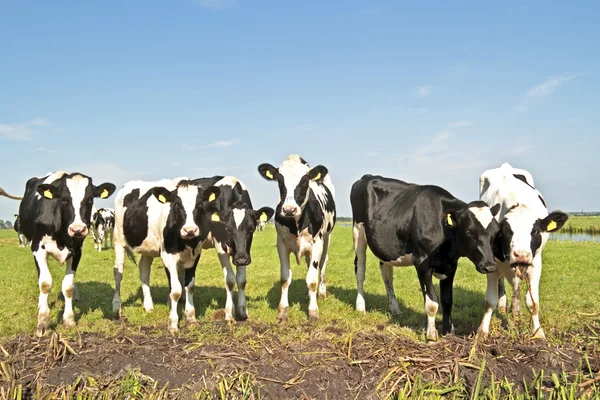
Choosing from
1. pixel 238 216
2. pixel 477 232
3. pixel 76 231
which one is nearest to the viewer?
pixel 477 232

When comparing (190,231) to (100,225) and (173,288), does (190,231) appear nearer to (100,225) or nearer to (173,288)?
(173,288)

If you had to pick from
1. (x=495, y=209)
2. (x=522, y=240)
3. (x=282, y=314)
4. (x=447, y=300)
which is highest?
(x=495, y=209)

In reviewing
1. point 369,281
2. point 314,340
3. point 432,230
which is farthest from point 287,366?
point 369,281

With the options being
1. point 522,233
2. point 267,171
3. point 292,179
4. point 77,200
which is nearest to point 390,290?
point 292,179

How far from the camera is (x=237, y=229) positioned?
890 cm

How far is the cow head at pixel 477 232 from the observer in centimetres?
704


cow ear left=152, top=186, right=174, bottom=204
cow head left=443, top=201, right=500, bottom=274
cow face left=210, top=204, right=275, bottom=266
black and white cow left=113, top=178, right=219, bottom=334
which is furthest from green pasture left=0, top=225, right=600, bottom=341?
cow ear left=152, top=186, right=174, bottom=204

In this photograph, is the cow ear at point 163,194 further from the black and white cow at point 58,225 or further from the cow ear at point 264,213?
the cow ear at point 264,213

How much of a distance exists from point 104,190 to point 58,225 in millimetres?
1157

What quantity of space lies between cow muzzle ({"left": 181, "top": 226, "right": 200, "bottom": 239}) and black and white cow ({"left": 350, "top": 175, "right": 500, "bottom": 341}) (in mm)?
3266

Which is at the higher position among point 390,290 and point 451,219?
point 451,219

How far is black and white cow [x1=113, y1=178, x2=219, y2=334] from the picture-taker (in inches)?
349

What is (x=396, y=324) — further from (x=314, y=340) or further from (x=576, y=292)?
(x=576, y=292)

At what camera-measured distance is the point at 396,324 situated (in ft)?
30.8
